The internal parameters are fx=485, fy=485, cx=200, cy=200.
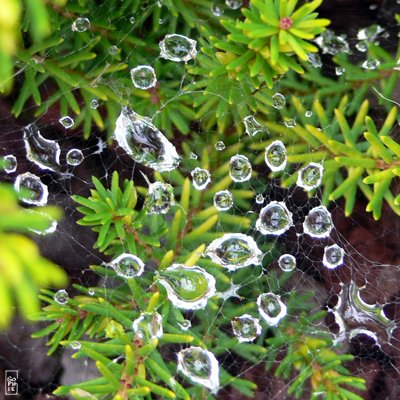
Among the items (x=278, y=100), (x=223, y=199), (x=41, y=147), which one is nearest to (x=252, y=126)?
(x=278, y=100)

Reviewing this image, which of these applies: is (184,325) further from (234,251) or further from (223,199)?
(223,199)

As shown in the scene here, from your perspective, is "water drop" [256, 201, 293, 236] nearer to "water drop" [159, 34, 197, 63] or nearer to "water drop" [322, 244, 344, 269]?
"water drop" [322, 244, 344, 269]

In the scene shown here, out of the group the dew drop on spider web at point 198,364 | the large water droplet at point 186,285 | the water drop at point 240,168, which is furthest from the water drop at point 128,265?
the water drop at point 240,168

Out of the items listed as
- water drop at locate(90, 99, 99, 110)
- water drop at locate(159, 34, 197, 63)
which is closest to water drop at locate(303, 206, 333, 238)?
water drop at locate(159, 34, 197, 63)

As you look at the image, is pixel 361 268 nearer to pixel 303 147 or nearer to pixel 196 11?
pixel 303 147

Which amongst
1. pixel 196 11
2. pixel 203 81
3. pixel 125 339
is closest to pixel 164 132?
pixel 203 81
